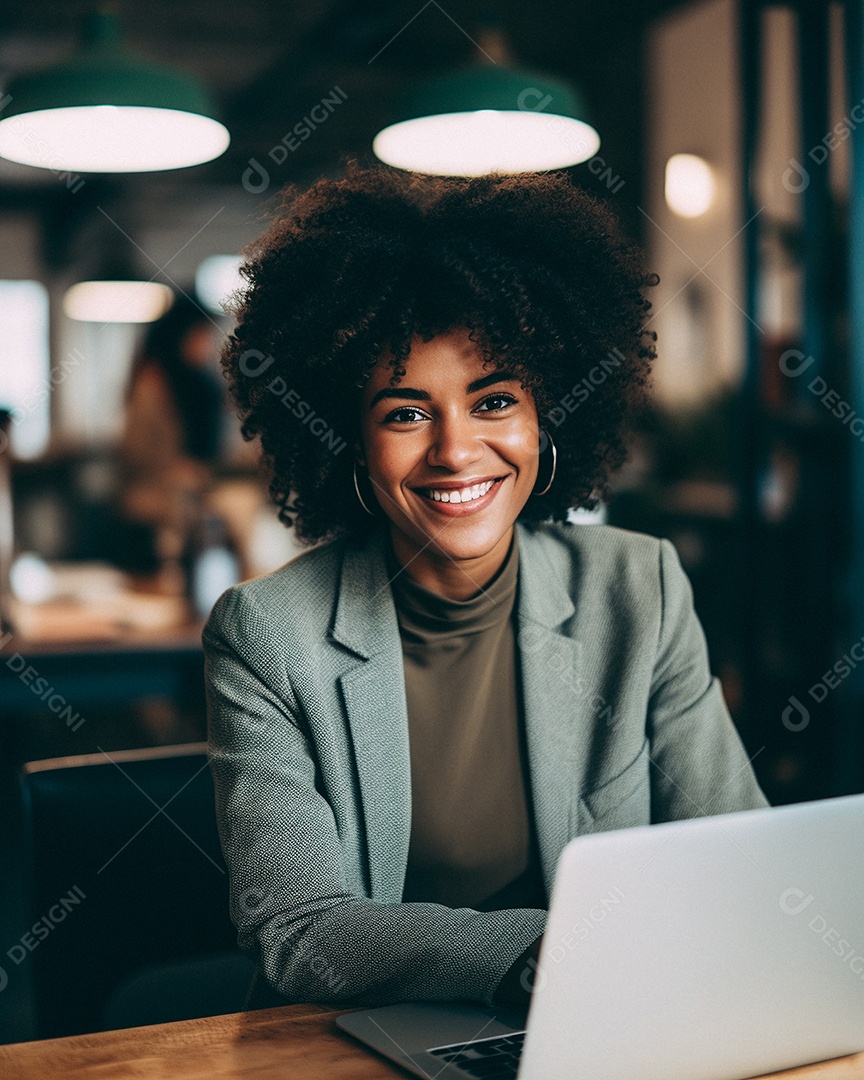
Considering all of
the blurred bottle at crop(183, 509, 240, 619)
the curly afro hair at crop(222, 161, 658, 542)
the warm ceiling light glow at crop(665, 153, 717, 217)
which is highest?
the warm ceiling light glow at crop(665, 153, 717, 217)

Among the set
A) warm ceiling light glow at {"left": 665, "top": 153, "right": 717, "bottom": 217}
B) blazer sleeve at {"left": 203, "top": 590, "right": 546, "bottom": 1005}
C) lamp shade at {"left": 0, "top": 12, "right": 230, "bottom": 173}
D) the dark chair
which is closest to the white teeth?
blazer sleeve at {"left": 203, "top": 590, "right": 546, "bottom": 1005}

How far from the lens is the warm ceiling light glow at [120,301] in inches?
303

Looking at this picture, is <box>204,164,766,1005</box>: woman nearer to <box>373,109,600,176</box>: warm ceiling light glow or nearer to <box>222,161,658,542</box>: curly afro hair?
<box>222,161,658,542</box>: curly afro hair

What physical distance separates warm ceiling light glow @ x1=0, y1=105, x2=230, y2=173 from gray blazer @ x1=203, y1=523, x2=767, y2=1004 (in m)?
1.25

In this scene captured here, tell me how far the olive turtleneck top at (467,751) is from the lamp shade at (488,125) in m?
1.44

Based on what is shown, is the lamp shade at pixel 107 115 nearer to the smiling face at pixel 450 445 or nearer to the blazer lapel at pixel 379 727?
the smiling face at pixel 450 445

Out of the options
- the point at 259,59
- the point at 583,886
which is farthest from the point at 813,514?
the point at 259,59

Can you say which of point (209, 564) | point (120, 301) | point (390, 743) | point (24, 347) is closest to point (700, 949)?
point (390, 743)

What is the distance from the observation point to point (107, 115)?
2.31 meters

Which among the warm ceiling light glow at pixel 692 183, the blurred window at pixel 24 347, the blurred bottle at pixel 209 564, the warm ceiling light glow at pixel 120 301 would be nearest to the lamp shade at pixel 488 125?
the blurred bottle at pixel 209 564

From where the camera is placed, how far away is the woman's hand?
1.04 meters

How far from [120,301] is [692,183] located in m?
4.19

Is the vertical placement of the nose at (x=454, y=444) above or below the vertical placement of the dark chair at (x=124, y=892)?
above

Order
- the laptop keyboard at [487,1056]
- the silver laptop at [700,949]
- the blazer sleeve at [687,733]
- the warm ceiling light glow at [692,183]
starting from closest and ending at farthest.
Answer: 1. the silver laptop at [700,949]
2. the laptop keyboard at [487,1056]
3. the blazer sleeve at [687,733]
4. the warm ceiling light glow at [692,183]
